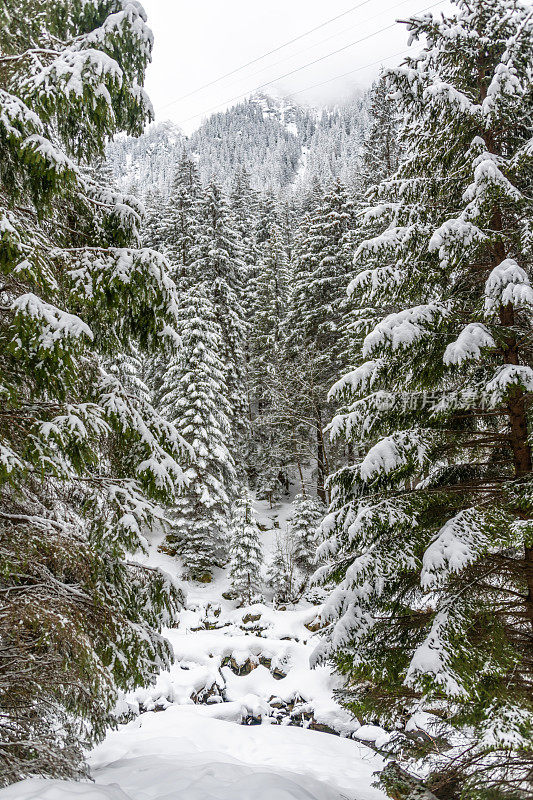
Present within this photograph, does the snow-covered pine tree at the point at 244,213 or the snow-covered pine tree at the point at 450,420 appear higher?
the snow-covered pine tree at the point at 244,213

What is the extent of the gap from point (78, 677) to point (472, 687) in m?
3.55

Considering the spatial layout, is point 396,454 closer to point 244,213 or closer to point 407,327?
point 407,327

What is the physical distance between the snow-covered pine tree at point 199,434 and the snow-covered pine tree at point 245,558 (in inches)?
66.9

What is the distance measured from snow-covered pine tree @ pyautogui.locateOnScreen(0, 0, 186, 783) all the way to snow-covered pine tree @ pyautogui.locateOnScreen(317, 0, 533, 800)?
7.20ft

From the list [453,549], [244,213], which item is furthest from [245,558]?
[244,213]

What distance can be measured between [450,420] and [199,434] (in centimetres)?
1376

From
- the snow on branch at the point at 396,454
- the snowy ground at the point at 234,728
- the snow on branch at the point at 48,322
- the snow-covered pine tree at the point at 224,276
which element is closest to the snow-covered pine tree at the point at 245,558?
the snowy ground at the point at 234,728

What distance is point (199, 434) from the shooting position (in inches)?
711

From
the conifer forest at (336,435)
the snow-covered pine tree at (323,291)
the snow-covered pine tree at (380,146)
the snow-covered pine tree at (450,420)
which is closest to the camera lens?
the conifer forest at (336,435)

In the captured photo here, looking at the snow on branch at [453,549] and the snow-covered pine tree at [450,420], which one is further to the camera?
the snow-covered pine tree at [450,420]

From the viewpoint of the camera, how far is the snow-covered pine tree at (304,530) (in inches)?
682

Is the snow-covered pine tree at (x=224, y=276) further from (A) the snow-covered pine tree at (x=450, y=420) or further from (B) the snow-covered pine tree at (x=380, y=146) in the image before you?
(A) the snow-covered pine tree at (x=450, y=420)

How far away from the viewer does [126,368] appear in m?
16.8

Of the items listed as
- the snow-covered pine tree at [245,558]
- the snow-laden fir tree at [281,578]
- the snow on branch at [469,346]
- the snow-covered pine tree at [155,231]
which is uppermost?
the snow-covered pine tree at [155,231]
